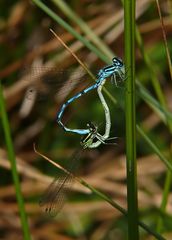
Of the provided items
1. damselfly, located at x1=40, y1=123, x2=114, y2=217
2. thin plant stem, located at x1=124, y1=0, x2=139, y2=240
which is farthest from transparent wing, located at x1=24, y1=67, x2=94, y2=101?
thin plant stem, located at x1=124, y1=0, x2=139, y2=240

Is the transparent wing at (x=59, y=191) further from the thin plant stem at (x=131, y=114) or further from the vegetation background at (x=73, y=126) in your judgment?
the vegetation background at (x=73, y=126)

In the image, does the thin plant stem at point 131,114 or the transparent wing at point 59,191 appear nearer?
the thin plant stem at point 131,114

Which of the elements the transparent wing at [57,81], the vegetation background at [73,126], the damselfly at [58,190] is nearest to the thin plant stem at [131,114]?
the damselfly at [58,190]

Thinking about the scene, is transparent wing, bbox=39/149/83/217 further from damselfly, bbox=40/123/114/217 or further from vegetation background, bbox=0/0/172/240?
vegetation background, bbox=0/0/172/240

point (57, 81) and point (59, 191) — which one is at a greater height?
point (57, 81)

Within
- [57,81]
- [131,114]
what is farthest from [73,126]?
[131,114]

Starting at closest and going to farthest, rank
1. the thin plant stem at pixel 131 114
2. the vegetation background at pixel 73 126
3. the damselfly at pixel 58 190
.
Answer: the thin plant stem at pixel 131 114, the damselfly at pixel 58 190, the vegetation background at pixel 73 126

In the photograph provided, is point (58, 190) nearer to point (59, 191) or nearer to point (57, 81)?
point (59, 191)
